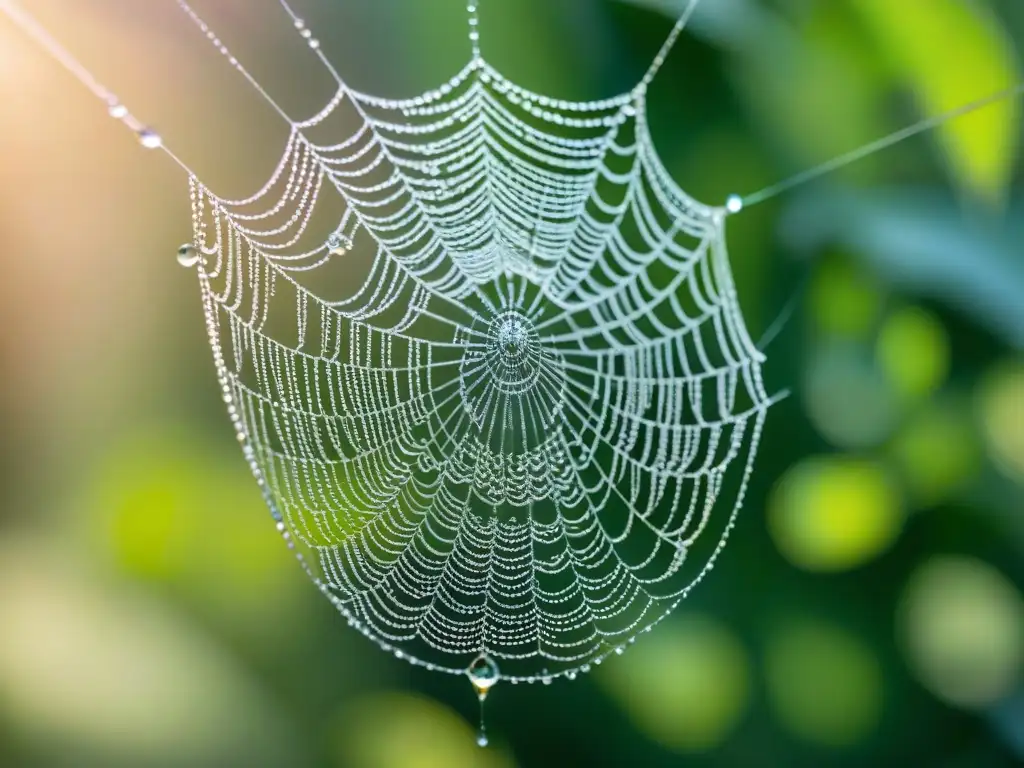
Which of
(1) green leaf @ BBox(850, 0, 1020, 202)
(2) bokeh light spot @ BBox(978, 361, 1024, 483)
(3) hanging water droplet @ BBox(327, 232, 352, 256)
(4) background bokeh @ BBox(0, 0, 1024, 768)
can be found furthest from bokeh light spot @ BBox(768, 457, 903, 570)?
(3) hanging water droplet @ BBox(327, 232, 352, 256)

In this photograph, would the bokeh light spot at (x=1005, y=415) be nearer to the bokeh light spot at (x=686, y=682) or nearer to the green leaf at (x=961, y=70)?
the green leaf at (x=961, y=70)

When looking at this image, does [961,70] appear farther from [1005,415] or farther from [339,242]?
[339,242]

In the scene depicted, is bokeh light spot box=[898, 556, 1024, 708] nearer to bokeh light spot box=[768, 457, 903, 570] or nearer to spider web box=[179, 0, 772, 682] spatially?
bokeh light spot box=[768, 457, 903, 570]

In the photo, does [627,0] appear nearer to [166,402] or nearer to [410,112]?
[410,112]

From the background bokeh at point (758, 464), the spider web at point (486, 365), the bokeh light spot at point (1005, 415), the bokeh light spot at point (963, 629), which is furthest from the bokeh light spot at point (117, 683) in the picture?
the bokeh light spot at point (1005, 415)

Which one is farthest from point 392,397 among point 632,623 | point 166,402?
point 632,623

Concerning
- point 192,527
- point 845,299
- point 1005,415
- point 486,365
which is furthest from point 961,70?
point 192,527
